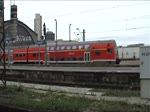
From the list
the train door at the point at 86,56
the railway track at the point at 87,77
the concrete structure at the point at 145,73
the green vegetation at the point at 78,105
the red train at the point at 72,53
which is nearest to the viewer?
the green vegetation at the point at 78,105

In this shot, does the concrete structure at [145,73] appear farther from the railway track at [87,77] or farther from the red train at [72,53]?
the red train at [72,53]

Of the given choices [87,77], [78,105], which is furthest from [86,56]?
[78,105]

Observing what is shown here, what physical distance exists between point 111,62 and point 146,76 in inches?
1445

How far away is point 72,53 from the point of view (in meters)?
52.2

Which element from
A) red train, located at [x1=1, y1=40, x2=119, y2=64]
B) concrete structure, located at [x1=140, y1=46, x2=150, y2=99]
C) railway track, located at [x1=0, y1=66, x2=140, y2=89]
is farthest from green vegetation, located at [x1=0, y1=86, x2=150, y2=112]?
red train, located at [x1=1, y1=40, x2=119, y2=64]

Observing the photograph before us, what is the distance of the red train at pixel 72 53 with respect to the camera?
1949 inches

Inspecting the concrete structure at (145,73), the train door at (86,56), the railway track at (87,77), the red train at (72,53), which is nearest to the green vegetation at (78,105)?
the concrete structure at (145,73)

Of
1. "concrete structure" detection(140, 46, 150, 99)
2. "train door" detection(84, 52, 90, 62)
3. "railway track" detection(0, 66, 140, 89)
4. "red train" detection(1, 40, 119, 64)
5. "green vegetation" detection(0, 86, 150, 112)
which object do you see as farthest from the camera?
"train door" detection(84, 52, 90, 62)

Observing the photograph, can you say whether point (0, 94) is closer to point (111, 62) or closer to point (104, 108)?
point (104, 108)

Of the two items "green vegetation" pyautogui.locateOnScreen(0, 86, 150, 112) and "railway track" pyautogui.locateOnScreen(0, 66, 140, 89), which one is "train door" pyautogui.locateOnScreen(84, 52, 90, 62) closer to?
"railway track" pyautogui.locateOnScreen(0, 66, 140, 89)

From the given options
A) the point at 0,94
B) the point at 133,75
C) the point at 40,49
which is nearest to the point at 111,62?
the point at 40,49

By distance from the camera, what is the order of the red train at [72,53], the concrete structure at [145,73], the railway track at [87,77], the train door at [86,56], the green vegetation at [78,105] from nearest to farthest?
the green vegetation at [78,105] < the concrete structure at [145,73] < the railway track at [87,77] < the red train at [72,53] < the train door at [86,56]

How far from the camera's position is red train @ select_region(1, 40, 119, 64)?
49.5m

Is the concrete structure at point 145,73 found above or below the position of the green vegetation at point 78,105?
above
